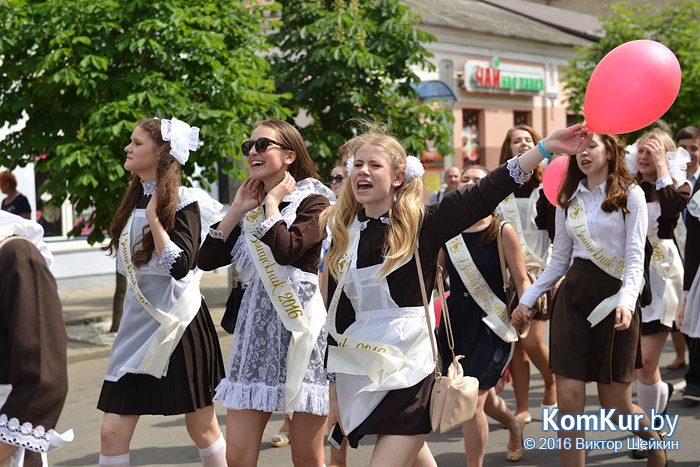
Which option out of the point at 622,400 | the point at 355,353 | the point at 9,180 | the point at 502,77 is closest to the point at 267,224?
the point at 355,353

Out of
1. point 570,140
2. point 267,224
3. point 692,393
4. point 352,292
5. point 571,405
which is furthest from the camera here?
point 692,393

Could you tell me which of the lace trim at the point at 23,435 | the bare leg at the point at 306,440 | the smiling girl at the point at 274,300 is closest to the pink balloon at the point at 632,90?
the smiling girl at the point at 274,300

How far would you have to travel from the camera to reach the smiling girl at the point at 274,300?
→ 398 cm

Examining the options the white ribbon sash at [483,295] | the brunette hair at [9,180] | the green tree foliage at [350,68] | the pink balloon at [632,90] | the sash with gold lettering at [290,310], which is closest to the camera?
the pink balloon at [632,90]

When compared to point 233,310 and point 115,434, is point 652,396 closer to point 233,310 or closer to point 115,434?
point 233,310

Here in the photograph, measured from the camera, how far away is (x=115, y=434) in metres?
4.17

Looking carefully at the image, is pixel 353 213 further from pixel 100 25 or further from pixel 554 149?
pixel 100 25

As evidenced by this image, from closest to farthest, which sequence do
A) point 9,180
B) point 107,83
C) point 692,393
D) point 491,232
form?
1. point 491,232
2. point 692,393
3. point 107,83
4. point 9,180

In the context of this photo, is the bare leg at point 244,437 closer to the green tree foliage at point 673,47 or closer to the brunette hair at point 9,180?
the brunette hair at point 9,180

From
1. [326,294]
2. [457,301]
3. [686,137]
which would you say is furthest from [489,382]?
[686,137]

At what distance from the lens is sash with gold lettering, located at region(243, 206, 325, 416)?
13.3 ft

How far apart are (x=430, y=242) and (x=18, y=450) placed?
68.2 inches

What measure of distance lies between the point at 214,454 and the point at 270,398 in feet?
2.25

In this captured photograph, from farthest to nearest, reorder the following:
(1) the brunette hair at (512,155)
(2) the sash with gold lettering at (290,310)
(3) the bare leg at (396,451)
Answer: (1) the brunette hair at (512,155) → (2) the sash with gold lettering at (290,310) → (3) the bare leg at (396,451)
